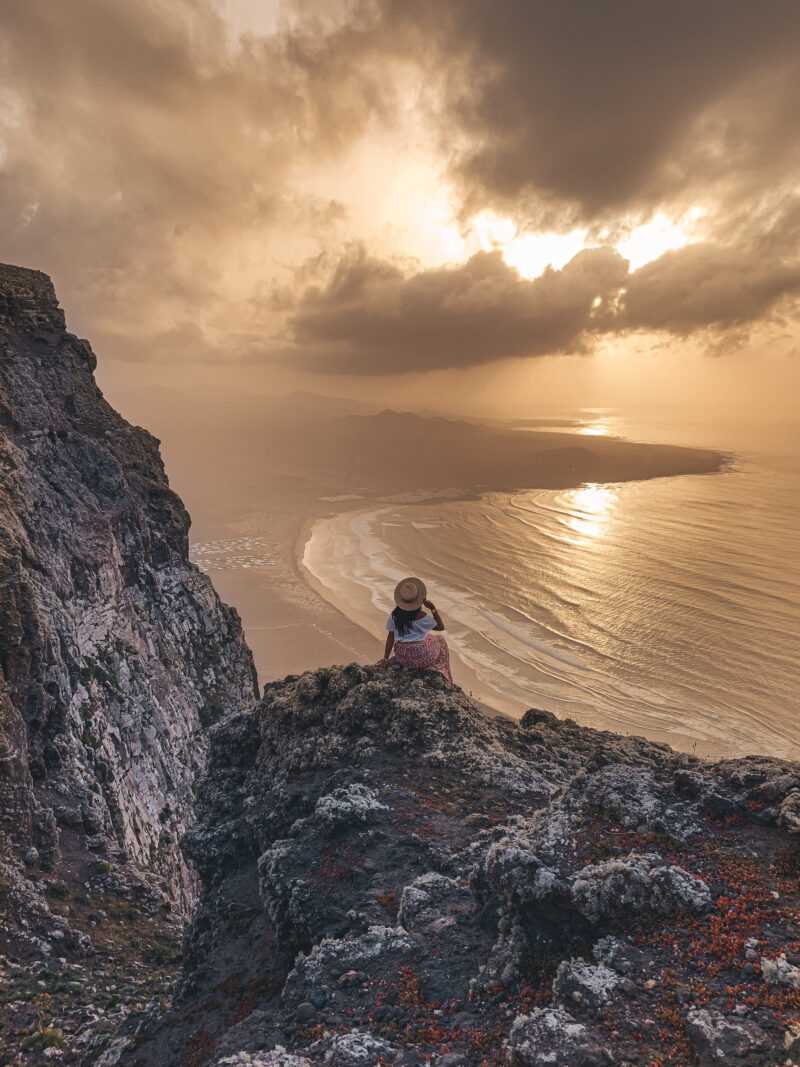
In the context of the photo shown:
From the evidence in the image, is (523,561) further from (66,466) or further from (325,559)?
(66,466)

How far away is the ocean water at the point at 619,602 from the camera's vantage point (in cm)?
3956

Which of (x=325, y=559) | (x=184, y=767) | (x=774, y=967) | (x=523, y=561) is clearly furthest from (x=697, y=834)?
(x=325, y=559)

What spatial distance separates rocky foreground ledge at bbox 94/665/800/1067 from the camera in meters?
5.41

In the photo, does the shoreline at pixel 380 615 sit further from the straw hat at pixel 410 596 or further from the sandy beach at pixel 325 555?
the straw hat at pixel 410 596

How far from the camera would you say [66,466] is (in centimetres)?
2184

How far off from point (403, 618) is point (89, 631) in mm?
13782

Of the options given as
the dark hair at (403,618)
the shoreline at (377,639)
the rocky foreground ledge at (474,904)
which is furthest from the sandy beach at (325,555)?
the rocky foreground ledge at (474,904)

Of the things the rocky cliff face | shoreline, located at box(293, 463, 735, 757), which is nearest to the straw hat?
shoreline, located at box(293, 463, 735, 757)

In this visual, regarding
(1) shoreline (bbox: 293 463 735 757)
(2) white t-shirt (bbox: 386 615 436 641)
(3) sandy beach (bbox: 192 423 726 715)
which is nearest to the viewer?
(2) white t-shirt (bbox: 386 615 436 641)

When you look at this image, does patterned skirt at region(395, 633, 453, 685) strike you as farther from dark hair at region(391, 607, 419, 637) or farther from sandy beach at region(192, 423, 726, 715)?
sandy beach at region(192, 423, 726, 715)

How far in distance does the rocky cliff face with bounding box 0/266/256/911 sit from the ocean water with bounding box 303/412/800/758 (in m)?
24.4

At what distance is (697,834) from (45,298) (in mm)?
27821

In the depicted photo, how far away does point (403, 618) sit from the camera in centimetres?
1173

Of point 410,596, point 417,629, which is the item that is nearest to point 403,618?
point 417,629
